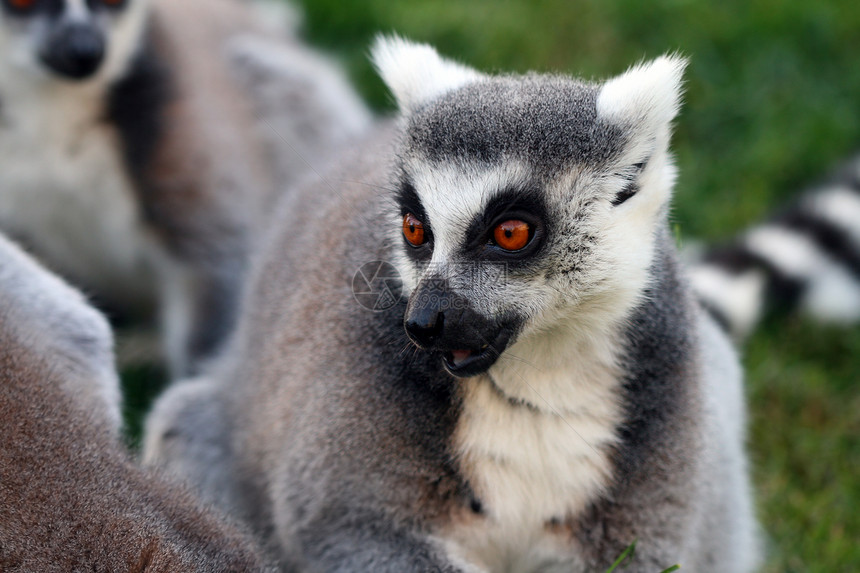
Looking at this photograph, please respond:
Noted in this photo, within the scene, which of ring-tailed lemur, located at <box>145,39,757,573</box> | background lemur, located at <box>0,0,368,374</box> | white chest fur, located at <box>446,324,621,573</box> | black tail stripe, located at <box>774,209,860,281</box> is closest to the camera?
ring-tailed lemur, located at <box>145,39,757,573</box>

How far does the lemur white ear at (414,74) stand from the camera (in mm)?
3232

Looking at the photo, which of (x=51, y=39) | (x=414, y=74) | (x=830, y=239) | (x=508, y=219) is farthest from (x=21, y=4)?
(x=830, y=239)

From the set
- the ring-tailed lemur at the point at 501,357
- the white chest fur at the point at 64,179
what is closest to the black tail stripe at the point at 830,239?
the ring-tailed lemur at the point at 501,357

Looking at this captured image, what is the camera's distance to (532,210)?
284 cm

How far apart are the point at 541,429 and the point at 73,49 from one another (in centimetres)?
298

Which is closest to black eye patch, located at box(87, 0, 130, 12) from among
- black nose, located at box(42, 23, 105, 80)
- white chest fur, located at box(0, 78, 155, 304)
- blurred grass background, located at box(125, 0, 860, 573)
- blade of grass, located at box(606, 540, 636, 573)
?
black nose, located at box(42, 23, 105, 80)

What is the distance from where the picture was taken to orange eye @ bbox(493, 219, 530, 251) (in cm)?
281

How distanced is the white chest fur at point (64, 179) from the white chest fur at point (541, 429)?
2798 millimetres

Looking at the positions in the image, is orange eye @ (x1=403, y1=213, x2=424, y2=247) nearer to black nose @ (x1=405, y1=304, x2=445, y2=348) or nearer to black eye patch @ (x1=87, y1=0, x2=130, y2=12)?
black nose @ (x1=405, y1=304, x2=445, y2=348)

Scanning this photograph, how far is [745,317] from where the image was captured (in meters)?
4.92

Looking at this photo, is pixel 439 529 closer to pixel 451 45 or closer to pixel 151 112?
pixel 151 112

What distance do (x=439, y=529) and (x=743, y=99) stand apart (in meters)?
4.04

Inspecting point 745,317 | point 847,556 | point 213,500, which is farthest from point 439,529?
point 745,317

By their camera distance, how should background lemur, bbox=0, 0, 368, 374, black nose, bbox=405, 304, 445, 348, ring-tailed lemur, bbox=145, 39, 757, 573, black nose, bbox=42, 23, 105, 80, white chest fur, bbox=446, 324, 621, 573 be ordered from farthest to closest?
background lemur, bbox=0, 0, 368, 374 < black nose, bbox=42, 23, 105, 80 < white chest fur, bbox=446, 324, 621, 573 < ring-tailed lemur, bbox=145, 39, 757, 573 < black nose, bbox=405, 304, 445, 348
